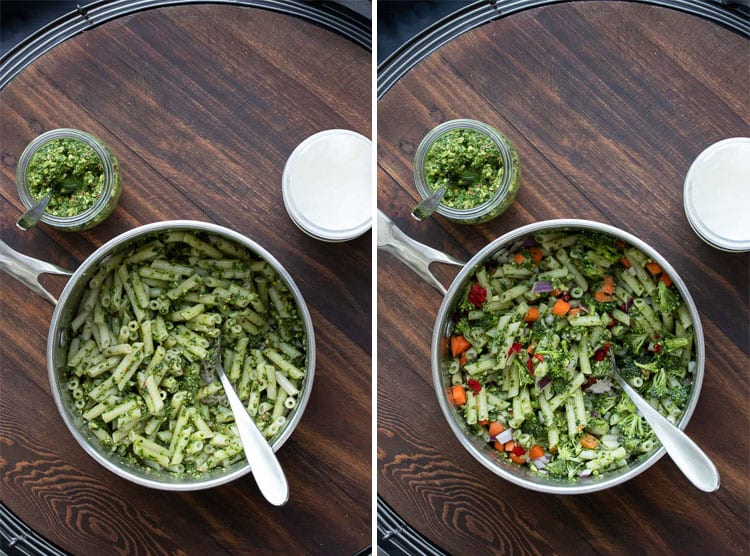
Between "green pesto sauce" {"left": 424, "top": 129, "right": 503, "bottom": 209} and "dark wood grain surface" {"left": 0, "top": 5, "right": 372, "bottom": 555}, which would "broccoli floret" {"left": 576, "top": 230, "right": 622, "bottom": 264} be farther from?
"dark wood grain surface" {"left": 0, "top": 5, "right": 372, "bottom": 555}

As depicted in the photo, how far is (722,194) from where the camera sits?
1.09 metres

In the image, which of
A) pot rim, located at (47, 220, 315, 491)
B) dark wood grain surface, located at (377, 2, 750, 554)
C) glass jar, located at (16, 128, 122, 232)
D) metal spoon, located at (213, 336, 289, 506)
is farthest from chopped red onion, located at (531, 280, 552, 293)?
glass jar, located at (16, 128, 122, 232)

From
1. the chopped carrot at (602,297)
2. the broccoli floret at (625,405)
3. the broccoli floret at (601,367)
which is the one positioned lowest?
the broccoli floret at (625,405)

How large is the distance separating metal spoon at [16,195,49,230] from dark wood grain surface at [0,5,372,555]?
6 cm

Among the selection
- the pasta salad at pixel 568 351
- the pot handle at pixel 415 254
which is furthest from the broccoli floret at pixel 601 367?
the pot handle at pixel 415 254

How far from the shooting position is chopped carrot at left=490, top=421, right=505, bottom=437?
41.5 inches

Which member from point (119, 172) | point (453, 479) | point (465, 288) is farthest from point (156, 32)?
point (453, 479)

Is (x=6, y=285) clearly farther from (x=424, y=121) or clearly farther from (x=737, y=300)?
(x=737, y=300)

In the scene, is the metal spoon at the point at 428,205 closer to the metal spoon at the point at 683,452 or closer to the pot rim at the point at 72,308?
the pot rim at the point at 72,308

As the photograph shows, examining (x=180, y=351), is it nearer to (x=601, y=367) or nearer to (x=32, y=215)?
(x=32, y=215)

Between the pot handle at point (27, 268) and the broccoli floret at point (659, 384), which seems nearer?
the broccoli floret at point (659, 384)

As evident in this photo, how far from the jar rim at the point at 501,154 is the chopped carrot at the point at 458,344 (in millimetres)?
177

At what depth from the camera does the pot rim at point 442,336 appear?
980mm

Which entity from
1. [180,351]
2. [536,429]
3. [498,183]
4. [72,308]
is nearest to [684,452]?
[536,429]
